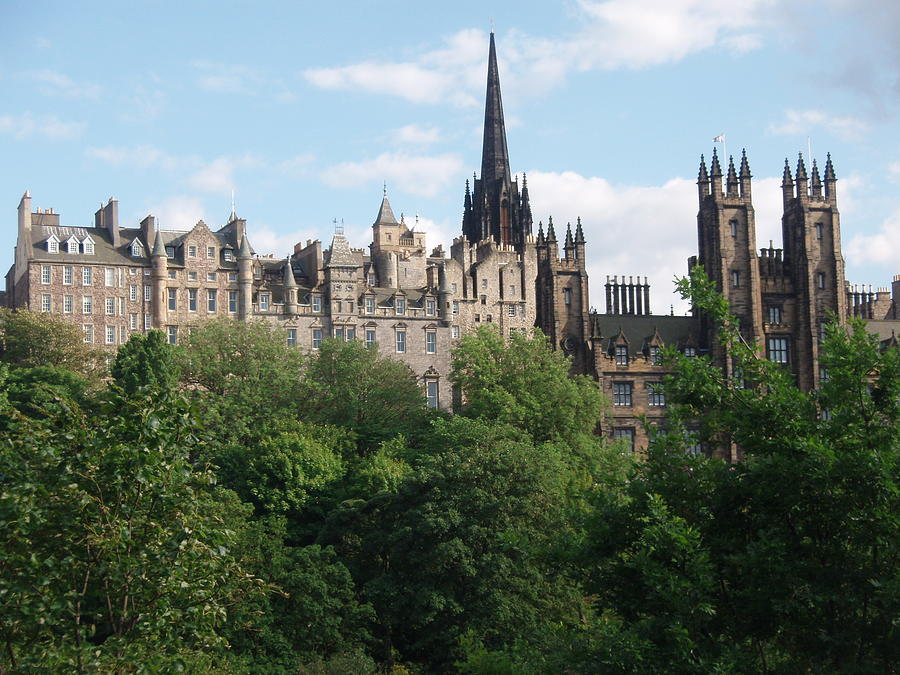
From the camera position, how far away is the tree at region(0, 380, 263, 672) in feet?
75.4

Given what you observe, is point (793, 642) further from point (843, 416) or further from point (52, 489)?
point (52, 489)

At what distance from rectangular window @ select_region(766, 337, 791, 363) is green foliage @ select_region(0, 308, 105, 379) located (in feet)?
154

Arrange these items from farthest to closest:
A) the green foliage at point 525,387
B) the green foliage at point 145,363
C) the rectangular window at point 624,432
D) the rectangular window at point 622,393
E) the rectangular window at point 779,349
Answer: the rectangular window at point 779,349 < the rectangular window at point 622,393 < the rectangular window at point 624,432 < the green foliage at point 525,387 < the green foliage at point 145,363

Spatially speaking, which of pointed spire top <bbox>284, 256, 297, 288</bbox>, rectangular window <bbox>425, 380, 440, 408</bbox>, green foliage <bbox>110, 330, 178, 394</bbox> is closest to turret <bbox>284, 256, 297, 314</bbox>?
pointed spire top <bbox>284, 256, 297, 288</bbox>

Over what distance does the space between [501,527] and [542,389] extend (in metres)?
28.0

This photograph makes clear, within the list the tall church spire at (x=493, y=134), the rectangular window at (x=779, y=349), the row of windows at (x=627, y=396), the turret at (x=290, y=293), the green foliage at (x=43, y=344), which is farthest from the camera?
the tall church spire at (x=493, y=134)

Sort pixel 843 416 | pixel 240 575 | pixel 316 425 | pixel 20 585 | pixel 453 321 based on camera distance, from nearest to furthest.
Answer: pixel 20 585
pixel 240 575
pixel 843 416
pixel 316 425
pixel 453 321

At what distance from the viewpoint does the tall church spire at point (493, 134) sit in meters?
130

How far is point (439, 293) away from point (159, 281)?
2138cm

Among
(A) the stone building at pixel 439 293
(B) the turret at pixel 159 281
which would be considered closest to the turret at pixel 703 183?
(A) the stone building at pixel 439 293

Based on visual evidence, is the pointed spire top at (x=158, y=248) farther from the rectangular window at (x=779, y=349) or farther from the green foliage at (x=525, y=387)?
the rectangular window at (x=779, y=349)

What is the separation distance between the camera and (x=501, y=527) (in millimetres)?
56469

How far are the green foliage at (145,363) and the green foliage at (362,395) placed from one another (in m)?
8.91

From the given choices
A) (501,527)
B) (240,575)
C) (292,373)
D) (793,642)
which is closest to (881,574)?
(793,642)
